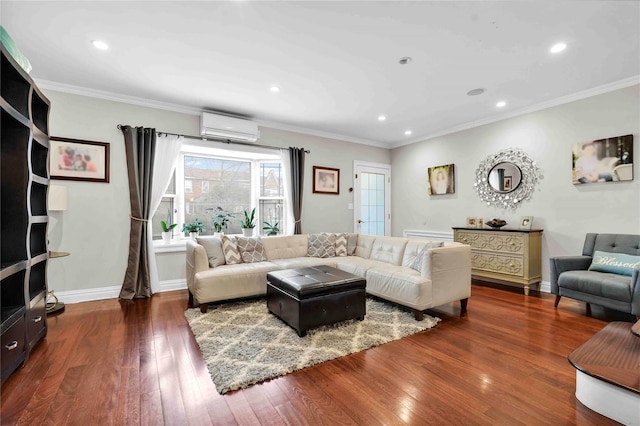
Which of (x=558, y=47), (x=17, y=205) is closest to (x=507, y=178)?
(x=558, y=47)

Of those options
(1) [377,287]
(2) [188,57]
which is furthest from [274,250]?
(2) [188,57]

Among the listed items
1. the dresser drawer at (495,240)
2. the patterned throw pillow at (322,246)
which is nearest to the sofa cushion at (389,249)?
the patterned throw pillow at (322,246)

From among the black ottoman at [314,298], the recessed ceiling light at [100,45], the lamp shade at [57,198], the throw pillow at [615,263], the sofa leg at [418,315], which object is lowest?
the sofa leg at [418,315]

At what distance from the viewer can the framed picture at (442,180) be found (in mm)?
5250

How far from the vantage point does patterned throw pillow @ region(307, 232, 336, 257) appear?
4.40 meters

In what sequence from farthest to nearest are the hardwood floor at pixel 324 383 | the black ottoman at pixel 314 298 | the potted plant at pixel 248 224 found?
the potted plant at pixel 248 224
the black ottoman at pixel 314 298
the hardwood floor at pixel 324 383

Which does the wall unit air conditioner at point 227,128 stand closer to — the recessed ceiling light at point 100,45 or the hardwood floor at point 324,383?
the recessed ceiling light at point 100,45

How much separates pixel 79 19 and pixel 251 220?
10.3 feet

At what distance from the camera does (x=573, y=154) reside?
151 inches

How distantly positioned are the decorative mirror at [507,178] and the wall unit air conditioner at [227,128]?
12.4 feet

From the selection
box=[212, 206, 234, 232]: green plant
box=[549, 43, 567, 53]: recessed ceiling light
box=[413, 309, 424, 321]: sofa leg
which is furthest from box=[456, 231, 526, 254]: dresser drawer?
box=[212, 206, 234, 232]: green plant

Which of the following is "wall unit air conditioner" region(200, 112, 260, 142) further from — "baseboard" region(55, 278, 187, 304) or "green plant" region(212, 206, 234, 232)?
"baseboard" region(55, 278, 187, 304)

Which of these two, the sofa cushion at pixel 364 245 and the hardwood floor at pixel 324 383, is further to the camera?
the sofa cushion at pixel 364 245

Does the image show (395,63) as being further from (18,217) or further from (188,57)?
(18,217)
